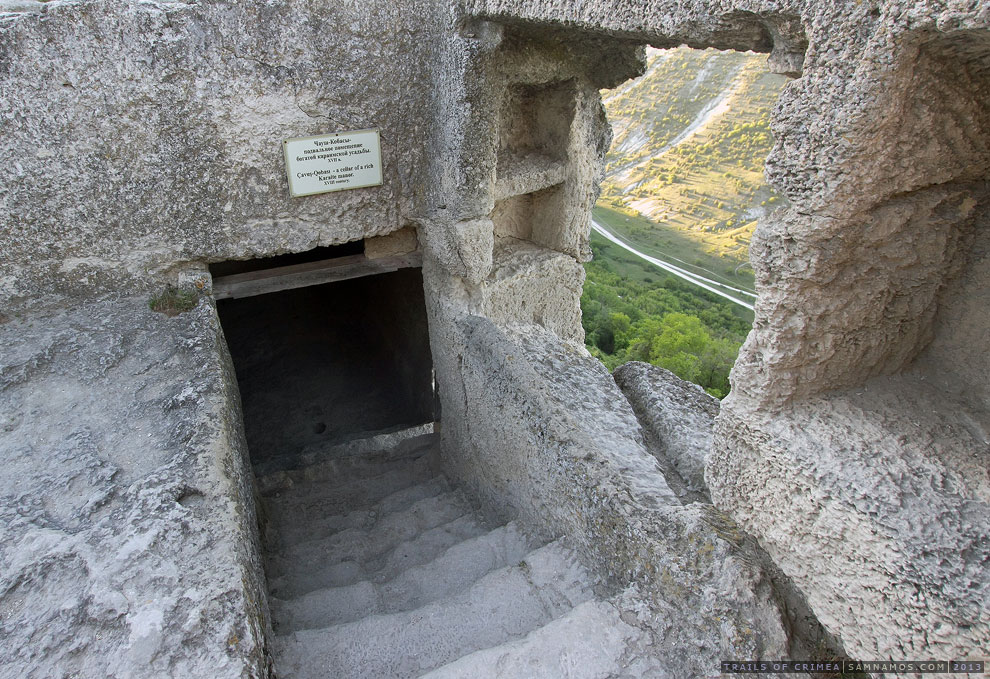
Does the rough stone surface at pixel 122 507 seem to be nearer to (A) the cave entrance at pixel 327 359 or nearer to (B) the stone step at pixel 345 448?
(B) the stone step at pixel 345 448

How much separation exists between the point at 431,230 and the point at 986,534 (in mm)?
2870

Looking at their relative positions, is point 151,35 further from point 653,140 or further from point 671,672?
point 653,140

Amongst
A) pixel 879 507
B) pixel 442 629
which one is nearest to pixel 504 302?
pixel 442 629

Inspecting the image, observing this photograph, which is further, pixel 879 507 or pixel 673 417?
pixel 673 417

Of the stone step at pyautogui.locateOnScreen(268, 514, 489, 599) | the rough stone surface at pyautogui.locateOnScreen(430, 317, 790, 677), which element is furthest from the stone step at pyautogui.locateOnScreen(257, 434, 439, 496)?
the stone step at pyautogui.locateOnScreen(268, 514, 489, 599)

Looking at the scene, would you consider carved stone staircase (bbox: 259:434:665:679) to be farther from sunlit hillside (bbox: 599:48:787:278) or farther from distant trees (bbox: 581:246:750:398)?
sunlit hillside (bbox: 599:48:787:278)

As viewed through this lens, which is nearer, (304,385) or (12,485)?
(12,485)

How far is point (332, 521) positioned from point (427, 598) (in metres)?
1.17

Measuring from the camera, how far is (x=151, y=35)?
2.86 meters

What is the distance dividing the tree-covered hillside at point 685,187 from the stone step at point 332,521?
11.0 metres

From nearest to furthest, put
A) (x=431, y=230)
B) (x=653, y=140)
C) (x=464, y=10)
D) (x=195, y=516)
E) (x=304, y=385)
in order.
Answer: (x=195, y=516)
(x=464, y=10)
(x=431, y=230)
(x=304, y=385)
(x=653, y=140)

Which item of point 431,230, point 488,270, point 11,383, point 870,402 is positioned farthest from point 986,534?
point 11,383

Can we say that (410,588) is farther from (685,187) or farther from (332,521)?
(685,187)

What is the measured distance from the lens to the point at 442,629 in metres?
2.30
